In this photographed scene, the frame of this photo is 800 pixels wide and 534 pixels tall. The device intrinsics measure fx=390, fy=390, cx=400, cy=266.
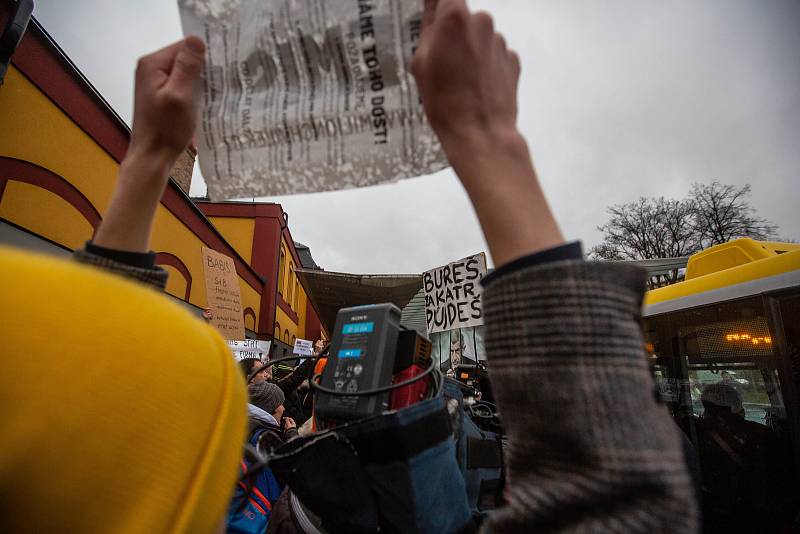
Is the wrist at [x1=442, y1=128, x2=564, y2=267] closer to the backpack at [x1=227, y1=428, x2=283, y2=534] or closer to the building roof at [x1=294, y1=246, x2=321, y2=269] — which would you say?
the backpack at [x1=227, y1=428, x2=283, y2=534]

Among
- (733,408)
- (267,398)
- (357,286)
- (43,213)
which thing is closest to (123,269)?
(267,398)

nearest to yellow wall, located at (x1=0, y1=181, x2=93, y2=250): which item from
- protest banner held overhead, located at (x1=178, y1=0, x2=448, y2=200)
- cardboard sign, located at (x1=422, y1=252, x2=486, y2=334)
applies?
protest banner held overhead, located at (x1=178, y1=0, x2=448, y2=200)

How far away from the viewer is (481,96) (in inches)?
20.5

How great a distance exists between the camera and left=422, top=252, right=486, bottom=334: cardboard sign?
18.6 ft

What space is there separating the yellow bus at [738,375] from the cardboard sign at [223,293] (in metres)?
4.02

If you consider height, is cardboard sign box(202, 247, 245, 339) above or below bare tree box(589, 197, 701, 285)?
below

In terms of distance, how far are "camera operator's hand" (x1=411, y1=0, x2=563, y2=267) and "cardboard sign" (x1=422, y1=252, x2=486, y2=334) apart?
5.02 metres

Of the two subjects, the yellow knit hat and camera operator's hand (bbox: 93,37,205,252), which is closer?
the yellow knit hat

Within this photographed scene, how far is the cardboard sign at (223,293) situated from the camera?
13.5ft

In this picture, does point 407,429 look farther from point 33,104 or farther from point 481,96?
point 33,104

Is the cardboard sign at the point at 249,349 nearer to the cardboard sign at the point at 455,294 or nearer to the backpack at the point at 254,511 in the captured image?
the cardboard sign at the point at 455,294

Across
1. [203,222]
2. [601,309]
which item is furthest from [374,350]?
[203,222]

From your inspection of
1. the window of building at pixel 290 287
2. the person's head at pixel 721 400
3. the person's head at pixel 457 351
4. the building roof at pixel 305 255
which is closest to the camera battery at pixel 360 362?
the person's head at pixel 721 400

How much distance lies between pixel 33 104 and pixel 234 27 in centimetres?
418
